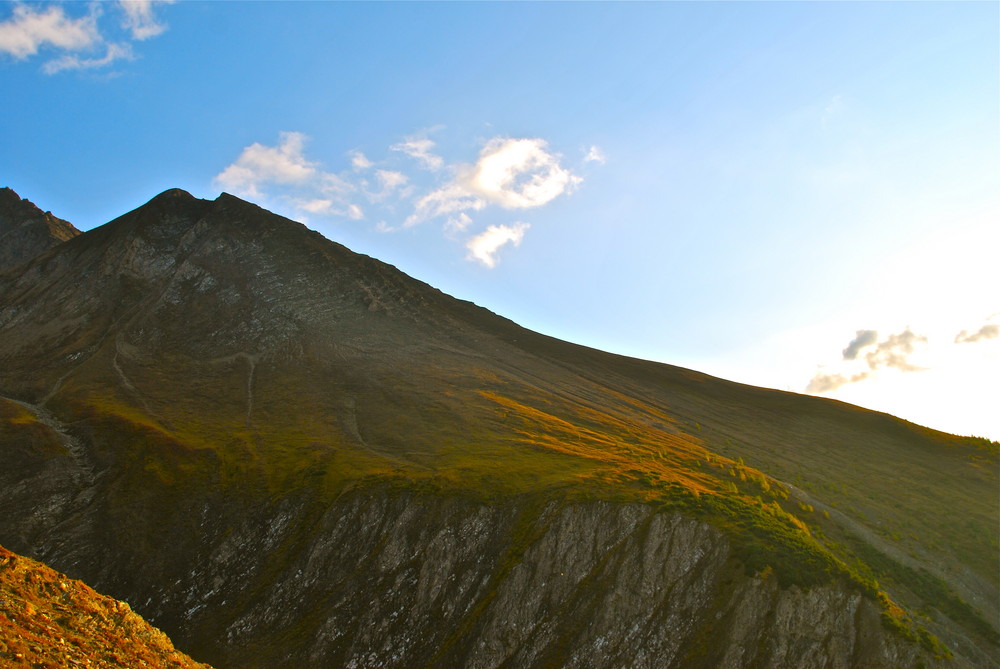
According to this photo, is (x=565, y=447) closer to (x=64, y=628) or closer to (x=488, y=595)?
(x=488, y=595)

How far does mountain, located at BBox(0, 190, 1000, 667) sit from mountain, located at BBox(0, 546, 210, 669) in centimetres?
2357

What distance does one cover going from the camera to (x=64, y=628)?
2639 cm

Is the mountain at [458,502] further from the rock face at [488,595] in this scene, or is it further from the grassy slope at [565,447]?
the grassy slope at [565,447]

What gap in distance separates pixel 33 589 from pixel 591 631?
36402 mm

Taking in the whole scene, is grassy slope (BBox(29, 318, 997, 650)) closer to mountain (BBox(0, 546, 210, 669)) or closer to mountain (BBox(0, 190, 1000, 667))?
mountain (BBox(0, 190, 1000, 667))

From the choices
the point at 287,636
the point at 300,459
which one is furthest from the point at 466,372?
the point at 287,636

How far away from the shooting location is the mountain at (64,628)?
23.3 m

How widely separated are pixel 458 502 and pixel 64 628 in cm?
3820

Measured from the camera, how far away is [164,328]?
426 feet

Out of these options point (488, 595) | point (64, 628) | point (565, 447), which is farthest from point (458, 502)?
point (64, 628)

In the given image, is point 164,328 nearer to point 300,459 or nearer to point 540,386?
point 300,459

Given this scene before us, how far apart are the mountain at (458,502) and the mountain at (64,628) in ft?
77.3

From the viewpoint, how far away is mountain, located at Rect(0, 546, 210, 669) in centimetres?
2330

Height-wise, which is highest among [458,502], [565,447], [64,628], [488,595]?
[565,447]
